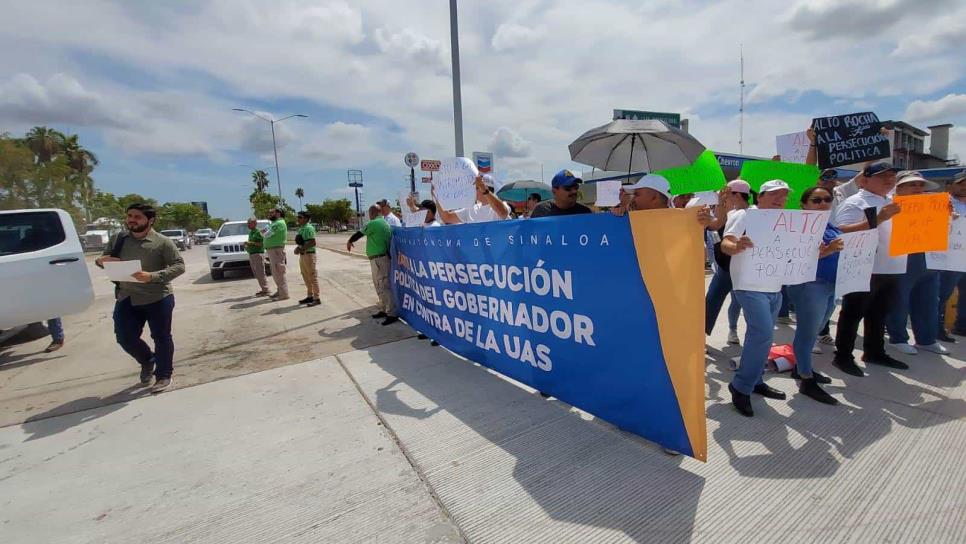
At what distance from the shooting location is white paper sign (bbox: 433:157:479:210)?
4250 millimetres

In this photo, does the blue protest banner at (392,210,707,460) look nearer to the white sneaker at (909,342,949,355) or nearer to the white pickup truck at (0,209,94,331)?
the white sneaker at (909,342,949,355)

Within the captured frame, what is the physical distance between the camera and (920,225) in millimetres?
3488

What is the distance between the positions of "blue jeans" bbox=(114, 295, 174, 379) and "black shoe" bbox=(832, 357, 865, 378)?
5.99 meters

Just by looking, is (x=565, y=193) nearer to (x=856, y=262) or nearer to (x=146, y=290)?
(x=856, y=262)

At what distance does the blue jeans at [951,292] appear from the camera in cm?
437

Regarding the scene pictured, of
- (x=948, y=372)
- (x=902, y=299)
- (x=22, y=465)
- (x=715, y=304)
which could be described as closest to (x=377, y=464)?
(x=22, y=465)

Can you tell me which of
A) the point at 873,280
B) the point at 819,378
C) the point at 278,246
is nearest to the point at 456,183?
the point at 819,378

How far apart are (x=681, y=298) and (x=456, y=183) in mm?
2777

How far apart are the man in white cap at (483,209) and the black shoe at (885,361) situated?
3599 mm

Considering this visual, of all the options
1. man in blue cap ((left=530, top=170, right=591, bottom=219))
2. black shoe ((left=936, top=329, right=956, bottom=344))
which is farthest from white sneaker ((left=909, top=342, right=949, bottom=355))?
man in blue cap ((left=530, top=170, right=591, bottom=219))

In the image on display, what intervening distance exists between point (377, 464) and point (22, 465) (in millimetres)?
2369

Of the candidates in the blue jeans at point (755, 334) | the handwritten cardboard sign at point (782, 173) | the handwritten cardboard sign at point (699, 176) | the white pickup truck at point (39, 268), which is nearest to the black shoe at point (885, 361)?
the blue jeans at point (755, 334)

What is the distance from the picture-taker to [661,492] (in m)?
2.16

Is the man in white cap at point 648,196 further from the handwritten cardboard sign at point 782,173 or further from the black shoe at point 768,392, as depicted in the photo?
the handwritten cardboard sign at point 782,173
